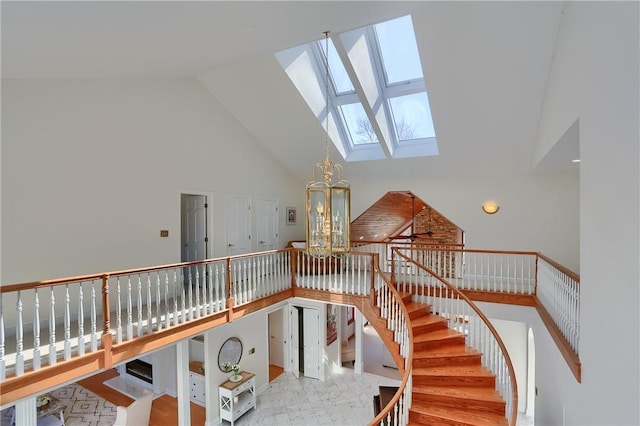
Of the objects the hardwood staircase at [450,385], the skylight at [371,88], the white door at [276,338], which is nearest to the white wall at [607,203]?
the hardwood staircase at [450,385]

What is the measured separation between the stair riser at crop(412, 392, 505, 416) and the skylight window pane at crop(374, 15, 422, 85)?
16.4 ft

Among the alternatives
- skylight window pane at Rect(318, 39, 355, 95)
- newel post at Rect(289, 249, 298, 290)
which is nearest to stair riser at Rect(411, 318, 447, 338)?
newel post at Rect(289, 249, 298, 290)

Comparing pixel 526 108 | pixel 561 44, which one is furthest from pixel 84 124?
pixel 526 108

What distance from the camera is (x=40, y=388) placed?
2.91 meters

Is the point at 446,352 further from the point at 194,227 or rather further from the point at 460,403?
the point at 194,227

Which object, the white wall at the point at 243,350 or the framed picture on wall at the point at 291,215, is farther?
the framed picture on wall at the point at 291,215

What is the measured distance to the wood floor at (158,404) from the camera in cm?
593

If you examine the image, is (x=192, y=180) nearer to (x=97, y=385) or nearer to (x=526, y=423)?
(x=97, y=385)

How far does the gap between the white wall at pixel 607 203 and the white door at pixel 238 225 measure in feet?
19.0

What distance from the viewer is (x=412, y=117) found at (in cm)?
646

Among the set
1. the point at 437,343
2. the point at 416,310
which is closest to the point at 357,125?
the point at 416,310

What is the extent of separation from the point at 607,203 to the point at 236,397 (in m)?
6.45

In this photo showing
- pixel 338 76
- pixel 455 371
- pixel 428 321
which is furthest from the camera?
pixel 338 76

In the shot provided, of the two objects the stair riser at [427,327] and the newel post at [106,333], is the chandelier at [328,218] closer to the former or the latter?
the newel post at [106,333]
